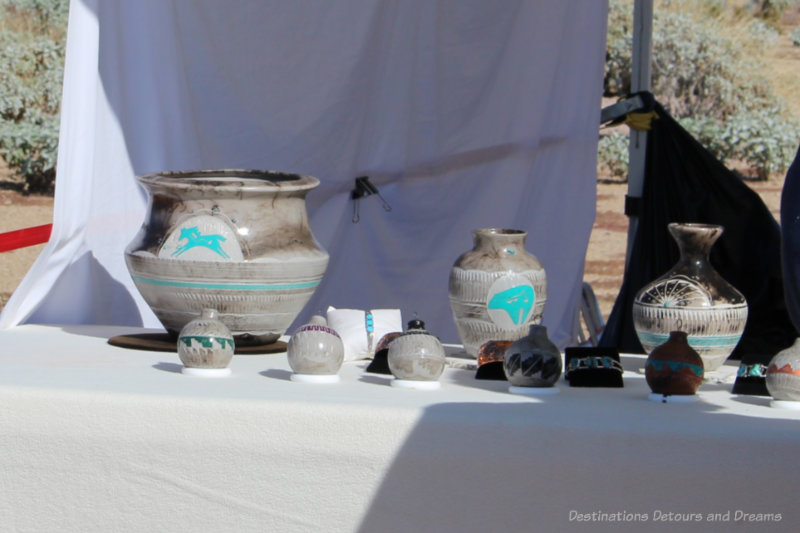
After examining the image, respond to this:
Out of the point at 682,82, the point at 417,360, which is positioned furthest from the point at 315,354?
the point at 682,82

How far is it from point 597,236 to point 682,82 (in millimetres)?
3278

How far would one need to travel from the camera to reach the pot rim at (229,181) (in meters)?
1.60

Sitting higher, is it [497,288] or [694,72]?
[694,72]

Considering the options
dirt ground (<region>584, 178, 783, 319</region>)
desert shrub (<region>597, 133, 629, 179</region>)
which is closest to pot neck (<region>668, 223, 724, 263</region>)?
dirt ground (<region>584, 178, 783, 319</region>)

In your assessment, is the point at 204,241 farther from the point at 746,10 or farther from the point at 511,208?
the point at 746,10

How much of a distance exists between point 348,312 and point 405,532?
1.86 feet

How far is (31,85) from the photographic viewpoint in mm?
9969

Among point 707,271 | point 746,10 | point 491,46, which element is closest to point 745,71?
point 746,10

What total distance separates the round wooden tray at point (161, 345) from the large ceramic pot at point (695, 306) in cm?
57

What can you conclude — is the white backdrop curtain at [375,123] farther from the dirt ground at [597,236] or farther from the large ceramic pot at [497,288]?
the dirt ground at [597,236]

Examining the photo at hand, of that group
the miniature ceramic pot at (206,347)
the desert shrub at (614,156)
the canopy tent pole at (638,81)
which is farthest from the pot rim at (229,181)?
the desert shrub at (614,156)

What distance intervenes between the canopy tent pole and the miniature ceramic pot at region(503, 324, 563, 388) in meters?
1.29

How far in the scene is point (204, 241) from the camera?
160 cm

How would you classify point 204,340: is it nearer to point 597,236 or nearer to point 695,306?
point 695,306
